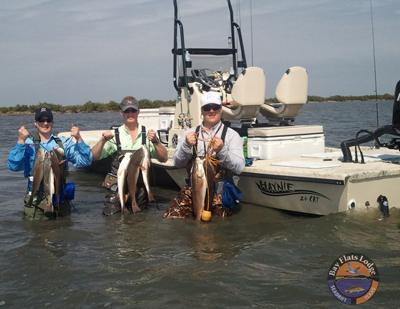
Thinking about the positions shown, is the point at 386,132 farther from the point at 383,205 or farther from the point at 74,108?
the point at 74,108

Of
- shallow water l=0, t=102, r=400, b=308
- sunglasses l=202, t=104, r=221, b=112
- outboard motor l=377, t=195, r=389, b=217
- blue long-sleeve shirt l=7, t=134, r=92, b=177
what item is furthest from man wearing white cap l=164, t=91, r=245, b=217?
outboard motor l=377, t=195, r=389, b=217

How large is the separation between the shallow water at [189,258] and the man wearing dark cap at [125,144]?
30 cm

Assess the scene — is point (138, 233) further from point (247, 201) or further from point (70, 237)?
point (247, 201)

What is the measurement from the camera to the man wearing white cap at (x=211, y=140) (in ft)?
19.4

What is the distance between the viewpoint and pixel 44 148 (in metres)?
5.99

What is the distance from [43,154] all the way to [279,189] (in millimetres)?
3332

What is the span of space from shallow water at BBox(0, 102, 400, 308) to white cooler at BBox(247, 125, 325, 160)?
114 centimetres

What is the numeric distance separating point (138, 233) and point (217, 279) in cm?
187

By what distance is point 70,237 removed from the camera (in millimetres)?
5879

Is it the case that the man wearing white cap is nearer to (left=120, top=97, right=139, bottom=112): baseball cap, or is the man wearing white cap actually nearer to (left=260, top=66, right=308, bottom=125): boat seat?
(left=120, top=97, right=139, bottom=112): baseball cap

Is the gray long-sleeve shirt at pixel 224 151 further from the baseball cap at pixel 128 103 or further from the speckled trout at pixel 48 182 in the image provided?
the speckled trout at pixel 48 182

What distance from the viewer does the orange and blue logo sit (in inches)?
159

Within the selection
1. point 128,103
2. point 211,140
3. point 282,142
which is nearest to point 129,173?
A: point 128,103

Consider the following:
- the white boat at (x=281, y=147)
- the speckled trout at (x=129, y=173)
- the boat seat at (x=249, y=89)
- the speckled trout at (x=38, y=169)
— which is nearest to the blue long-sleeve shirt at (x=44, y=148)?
the speckled trout at (x=38, y=169)
